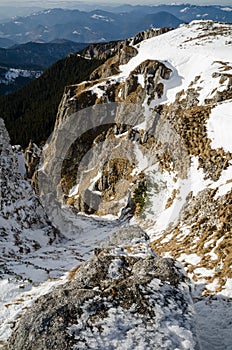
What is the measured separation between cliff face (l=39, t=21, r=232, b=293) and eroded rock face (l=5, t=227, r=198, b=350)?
267 inches

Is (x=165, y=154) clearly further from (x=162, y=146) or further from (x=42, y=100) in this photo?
(x=42, y=100)

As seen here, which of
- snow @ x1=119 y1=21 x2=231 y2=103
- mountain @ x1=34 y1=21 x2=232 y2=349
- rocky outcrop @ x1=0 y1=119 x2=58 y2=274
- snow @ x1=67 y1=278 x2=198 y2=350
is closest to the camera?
snow @ x1=67 y1=278 x2=198 y2=350

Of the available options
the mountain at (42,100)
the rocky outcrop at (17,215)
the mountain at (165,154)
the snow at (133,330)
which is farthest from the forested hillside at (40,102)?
the snow at (133,330)

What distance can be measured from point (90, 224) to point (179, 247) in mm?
24668

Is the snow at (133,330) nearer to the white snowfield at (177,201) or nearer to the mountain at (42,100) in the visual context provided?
the white snowfield at (177,201)

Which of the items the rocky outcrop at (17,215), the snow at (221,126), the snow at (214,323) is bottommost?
the snow at (214,323)

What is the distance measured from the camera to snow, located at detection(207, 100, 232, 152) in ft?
112

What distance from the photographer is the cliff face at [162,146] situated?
2681 cm

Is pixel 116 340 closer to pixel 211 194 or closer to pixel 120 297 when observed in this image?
pixel 120 297

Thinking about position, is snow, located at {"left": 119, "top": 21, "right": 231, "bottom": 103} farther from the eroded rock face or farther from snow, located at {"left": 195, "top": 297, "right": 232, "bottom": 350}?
the eroded rock face

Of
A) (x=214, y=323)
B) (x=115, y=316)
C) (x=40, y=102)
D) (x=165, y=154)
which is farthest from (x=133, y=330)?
(x=40, y=102)

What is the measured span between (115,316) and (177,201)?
25379 mm

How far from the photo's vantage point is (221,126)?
36938 millimetres

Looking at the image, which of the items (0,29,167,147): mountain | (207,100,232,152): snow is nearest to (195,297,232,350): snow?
(207,100,232,152): snow
